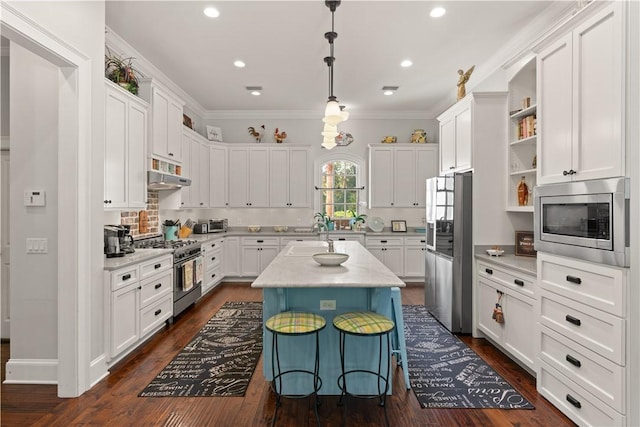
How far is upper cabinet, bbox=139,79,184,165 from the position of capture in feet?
12.8

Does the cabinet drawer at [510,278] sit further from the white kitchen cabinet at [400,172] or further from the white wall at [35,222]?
the white wall at [35,222]

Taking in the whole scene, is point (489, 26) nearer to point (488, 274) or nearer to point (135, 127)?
point (488, 274)

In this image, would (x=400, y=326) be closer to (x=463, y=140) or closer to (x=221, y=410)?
(x=221, y=410)

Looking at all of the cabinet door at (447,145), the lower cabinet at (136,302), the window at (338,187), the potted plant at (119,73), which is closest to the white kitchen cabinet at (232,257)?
the window at (338,187)

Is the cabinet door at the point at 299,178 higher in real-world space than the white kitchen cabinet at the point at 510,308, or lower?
higher

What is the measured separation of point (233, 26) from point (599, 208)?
11.3ft

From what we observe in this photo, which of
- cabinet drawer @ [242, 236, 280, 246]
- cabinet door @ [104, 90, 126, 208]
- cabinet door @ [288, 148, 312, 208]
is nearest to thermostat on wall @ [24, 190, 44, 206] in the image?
cabinet door @ [104, 90, 126, 208]

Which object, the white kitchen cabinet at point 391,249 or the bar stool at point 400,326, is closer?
the bar stool at point 400,326

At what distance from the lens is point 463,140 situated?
12.7 ft

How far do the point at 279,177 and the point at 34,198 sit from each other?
4.02 m

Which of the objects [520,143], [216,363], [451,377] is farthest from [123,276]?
[520,143]

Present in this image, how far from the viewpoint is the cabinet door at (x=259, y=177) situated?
629 cm

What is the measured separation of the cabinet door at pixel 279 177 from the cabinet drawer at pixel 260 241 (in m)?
0.63

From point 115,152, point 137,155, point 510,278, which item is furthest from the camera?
A: point 137,155
